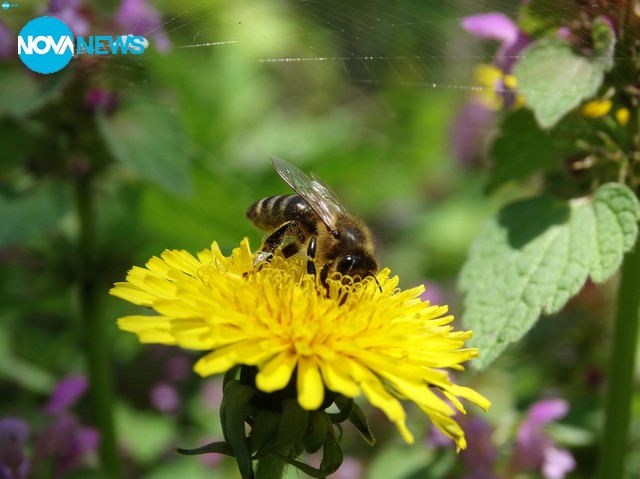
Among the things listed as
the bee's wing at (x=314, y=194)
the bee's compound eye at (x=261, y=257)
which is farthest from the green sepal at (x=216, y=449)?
the bee's wing at (x=314, y=194)

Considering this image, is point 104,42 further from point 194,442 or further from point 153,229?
point 194,442

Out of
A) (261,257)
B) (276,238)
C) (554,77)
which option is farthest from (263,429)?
(554,77)

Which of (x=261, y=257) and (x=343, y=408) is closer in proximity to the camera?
(x=343, y=408)

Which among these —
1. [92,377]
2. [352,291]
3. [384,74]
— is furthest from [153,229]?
[352,291]

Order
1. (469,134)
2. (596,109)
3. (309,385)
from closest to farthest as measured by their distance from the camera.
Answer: (309,385), (596,109), (469,134)

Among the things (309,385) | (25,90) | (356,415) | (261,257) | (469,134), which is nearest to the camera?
(309,385)

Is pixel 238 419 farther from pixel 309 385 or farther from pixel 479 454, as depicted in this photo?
pixel 479 454
